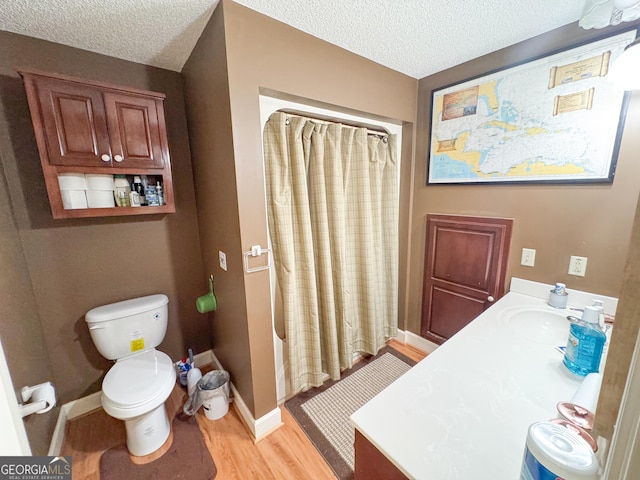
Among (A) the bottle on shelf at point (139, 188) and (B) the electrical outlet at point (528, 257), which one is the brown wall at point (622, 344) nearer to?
(B) the electrical outlet at point (528, 257)

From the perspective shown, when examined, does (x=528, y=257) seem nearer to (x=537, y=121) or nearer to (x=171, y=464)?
(x=537, y=121)

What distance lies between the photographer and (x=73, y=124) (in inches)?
53.5

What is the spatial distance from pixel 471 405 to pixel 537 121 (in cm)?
160

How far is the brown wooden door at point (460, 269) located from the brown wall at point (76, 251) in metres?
1.92

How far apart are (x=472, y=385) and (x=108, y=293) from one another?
2157 millimetres

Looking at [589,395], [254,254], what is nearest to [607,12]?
[589,395]

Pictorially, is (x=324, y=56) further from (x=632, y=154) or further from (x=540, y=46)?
(x=632, y=154)

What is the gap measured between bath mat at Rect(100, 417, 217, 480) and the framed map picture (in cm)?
239

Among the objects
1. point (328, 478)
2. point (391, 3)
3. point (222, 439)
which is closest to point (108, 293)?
point (222, 439)

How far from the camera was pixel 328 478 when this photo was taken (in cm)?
132

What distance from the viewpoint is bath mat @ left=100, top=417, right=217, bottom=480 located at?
1.35 m

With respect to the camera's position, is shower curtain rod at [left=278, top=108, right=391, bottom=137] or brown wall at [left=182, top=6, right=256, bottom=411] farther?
shower curtain rod at [left=278, top=108, right=391, bottom=137]

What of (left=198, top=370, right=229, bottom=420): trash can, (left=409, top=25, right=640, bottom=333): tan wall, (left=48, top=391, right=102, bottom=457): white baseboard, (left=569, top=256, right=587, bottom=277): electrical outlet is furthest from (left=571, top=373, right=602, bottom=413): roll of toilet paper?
(left=48, top=391, right=102, bottom=457): white baseboard

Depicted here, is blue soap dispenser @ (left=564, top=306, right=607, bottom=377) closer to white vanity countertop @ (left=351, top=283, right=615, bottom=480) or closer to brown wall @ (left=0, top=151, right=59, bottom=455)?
white vanity countertop @ (left=351, top=283, right=615, bottom=480)
